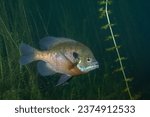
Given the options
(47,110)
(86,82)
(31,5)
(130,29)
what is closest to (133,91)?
(86,82)

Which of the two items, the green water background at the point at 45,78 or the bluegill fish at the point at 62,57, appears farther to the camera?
the green water background at the point at 45,78

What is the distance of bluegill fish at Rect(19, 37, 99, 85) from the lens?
3945 mm

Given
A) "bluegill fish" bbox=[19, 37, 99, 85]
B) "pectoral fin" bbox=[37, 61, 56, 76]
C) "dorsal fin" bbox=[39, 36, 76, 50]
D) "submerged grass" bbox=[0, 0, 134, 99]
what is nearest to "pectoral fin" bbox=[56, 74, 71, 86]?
"bluegill fish" bbox=[19, 37, 99, 85]

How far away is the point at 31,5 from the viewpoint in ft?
28.3

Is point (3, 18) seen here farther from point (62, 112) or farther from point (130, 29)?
point (130, 29)

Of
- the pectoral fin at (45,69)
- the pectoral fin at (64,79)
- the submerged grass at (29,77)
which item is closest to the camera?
the pectoral fin at (64,79)

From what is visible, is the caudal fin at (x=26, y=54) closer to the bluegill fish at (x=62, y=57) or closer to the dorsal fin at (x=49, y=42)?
the bluegill fish at (x=62, y=57)

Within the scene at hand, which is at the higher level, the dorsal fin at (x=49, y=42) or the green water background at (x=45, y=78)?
the dorsal fin at (x=49, y=42)

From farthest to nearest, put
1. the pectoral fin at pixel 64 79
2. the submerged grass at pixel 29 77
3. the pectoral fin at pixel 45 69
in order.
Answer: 1. the submerged grass at pixel 29 77
2. the pectoral fin at pixel 45 69
3. the pectoral fin at pixel 64 79

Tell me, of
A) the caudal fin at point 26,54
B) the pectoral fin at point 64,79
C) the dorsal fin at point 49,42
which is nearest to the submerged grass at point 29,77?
the caudal fin at point 26,54

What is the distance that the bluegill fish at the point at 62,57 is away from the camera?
395 centimetres

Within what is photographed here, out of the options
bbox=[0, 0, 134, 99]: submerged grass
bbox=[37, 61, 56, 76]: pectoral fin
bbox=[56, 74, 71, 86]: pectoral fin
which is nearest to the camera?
bbox=[56, 74, 71, 86]: pectoral fin

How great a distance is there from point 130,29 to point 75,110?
13.5ft

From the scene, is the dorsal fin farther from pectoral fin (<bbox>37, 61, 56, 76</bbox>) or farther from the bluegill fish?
pectoral fin (<bbox>37, 61, 56, 76</bbox>)
